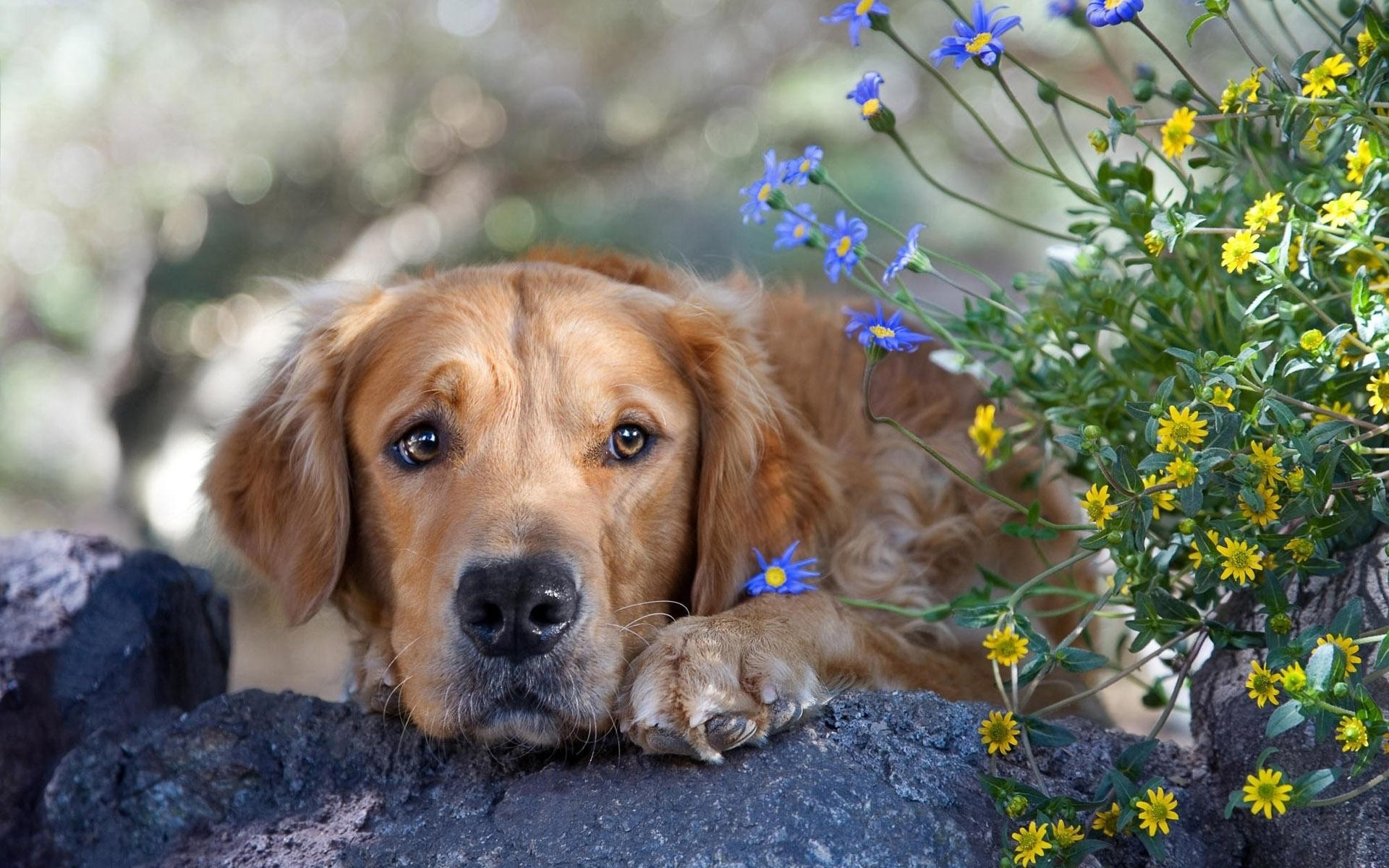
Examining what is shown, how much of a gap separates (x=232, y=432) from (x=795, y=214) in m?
1.70

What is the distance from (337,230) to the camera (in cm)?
939

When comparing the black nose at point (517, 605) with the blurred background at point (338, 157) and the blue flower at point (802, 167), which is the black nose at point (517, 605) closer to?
the blue flower at point (802, 167)

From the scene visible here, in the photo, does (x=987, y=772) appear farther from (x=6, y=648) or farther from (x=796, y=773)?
(x=6, y=648)

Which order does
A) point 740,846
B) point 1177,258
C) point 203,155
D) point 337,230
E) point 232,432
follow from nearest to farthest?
point 740,846 < point 1177,258 < point 232,432 < point 203,155 < point 337,230

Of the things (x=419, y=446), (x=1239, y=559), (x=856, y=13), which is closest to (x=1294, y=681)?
(x=1239, y=559)

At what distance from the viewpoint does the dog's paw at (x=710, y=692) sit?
246 cm

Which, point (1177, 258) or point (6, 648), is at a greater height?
point (1177, 258)

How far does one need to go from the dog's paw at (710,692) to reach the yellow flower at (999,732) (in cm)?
40

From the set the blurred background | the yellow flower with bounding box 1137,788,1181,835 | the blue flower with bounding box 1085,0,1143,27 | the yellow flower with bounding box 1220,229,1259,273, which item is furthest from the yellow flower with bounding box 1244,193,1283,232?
the blurred background

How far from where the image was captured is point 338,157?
357 inches

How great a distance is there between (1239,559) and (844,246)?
110cm

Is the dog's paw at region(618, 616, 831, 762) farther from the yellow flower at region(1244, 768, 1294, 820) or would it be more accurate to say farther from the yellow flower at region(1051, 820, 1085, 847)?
the yellow flower at region(1244, 768, 1294, 820)

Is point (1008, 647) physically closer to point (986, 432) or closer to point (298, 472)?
point (986, 432)

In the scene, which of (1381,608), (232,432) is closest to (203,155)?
(232,432)
